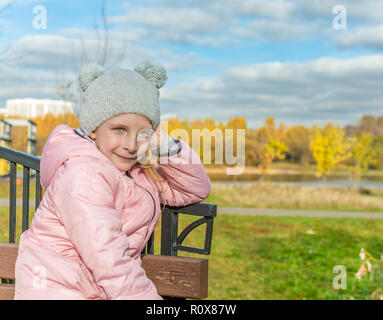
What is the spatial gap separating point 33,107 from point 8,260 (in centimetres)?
959

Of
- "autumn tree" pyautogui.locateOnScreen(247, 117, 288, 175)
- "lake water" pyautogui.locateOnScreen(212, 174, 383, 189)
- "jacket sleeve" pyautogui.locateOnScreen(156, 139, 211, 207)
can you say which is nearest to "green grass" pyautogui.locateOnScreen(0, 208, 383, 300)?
"jacket sleeve" pyautogui.locateOnScreen(156, 139, 211, 207)

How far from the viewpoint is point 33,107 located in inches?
439

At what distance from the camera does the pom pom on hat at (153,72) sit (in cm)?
188

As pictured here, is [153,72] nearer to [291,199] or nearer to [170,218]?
[170,218]

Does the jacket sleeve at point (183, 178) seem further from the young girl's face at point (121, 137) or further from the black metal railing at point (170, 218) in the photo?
the young girl's face at point (121, 137)

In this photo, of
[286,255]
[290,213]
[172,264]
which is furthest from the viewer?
[290,213]

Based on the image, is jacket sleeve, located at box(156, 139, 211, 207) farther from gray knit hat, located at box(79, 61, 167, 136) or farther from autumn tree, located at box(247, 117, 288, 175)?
autumn tree, located at box(247, 117, 288, 175)

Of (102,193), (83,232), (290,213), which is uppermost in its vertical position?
(102,193)

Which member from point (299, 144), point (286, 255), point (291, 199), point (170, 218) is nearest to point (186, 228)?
point (170, 218)

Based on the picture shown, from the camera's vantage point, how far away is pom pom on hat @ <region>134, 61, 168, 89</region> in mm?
1882

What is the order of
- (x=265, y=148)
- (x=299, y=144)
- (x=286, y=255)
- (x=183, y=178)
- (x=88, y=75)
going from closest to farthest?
(x=88, y=75)
(x=183, y=178)
(x=286, y=255)
(x=265, y=148)
(x=299, y=144)
